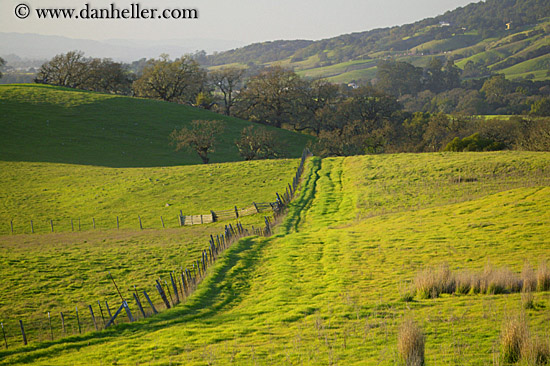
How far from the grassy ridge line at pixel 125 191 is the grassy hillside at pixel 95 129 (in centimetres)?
722

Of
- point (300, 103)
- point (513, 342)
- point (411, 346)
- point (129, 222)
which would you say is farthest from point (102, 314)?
point (300, 103)

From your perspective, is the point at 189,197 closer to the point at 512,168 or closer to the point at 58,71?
the point at 512,168

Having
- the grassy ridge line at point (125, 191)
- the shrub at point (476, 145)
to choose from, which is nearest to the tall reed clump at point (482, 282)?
the grassy ridge line at point (125, 191)

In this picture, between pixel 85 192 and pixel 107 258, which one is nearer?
pixel 107 258

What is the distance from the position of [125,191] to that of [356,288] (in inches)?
1436

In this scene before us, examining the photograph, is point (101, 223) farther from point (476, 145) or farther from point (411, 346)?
point (476, 145)

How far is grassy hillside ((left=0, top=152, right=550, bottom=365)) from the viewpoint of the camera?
11789 mm

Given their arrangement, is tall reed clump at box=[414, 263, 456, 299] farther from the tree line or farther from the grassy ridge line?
the tree line

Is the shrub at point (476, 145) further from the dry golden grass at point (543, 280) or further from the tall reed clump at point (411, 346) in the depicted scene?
the tall reed clump at point (411, 346)

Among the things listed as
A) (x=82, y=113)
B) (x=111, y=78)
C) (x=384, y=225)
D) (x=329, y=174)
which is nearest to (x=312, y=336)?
(x=384, y=225)

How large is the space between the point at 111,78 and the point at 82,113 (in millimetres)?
33427

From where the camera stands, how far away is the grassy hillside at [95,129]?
214 feet

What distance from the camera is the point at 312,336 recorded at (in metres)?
12.8

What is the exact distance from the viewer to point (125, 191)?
48562 mm
